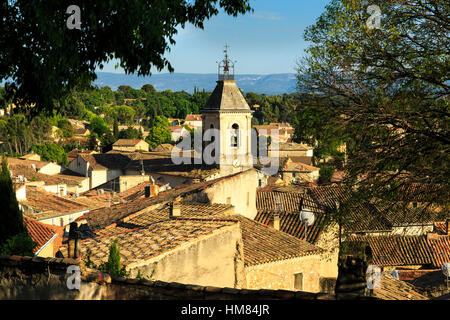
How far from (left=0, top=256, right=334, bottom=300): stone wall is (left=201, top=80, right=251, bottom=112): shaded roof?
39204 mm

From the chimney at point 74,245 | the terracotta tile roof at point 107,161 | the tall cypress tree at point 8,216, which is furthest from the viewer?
the terracotta tile roof at point 107,161

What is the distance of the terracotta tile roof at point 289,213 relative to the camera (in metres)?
17.7

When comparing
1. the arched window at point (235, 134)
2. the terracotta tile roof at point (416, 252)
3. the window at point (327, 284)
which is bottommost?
the terracotta tile roof at point (416, 252)

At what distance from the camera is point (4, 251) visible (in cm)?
925

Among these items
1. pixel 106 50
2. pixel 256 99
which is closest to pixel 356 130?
pixel 106 50

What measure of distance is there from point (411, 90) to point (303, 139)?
2.13 meters

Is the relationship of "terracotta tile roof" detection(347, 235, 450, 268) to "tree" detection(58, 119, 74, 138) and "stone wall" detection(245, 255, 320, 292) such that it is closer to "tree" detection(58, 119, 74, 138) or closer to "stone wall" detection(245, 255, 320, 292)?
"stone wall" detection(245, 255, 320, 292)

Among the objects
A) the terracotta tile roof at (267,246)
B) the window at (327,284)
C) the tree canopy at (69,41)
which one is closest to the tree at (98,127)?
the terracotta tile roof at (267,246)

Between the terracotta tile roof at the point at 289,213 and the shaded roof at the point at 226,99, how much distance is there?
65.6ft

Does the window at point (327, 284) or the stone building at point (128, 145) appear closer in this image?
the window at point (327, 284)

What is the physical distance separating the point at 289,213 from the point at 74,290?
46.7ft

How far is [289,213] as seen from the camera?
20.2m

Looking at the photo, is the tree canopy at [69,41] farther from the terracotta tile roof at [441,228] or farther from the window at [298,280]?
the terracotta tile roof at [441,228]

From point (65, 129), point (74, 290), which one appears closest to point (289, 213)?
point (74, 290)
